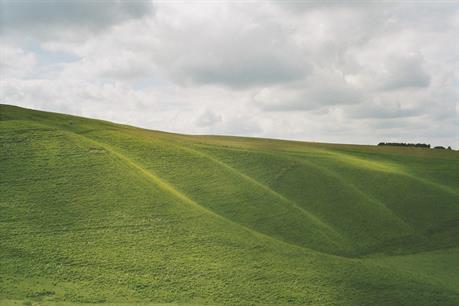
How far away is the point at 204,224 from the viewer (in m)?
42.5

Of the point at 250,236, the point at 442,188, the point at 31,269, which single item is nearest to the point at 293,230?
the point at 250,236

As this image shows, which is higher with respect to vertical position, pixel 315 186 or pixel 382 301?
pixel 315 186

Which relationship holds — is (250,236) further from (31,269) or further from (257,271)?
(31,269)

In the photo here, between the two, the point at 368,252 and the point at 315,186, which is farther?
the point at 315,186

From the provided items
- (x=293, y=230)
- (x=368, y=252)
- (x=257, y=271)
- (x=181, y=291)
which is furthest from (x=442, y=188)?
(x=181, y=291)

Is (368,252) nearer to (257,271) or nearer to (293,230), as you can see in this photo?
(293,230)

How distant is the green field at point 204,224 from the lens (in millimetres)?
32875

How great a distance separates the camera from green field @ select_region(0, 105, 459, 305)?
32.9 meters

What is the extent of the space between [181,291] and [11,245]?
13.1m

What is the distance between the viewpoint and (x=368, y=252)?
152 ft

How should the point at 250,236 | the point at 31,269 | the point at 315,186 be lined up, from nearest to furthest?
the point at 31,269 < the point at 250,236 < the point at 315,186

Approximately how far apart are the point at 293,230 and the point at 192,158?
19733 mm

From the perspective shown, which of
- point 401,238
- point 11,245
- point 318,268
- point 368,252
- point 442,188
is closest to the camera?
point 11,245

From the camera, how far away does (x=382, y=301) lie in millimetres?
33781
